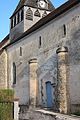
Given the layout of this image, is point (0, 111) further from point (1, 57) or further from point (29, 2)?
point (29, 2)

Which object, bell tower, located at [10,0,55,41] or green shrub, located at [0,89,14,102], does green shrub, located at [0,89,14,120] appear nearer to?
green shrub, located at [0,89,14,102]

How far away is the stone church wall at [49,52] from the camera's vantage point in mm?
17422

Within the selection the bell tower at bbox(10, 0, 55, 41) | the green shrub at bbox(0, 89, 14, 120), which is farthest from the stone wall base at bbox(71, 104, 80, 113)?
the bell tower at bbox(10, 0, 55, 41)

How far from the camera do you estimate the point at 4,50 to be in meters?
29.7

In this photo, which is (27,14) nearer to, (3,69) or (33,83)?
(3,69)

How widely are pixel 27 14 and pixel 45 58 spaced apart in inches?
394

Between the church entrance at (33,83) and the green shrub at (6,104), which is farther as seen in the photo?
the church entrance at (33,83)

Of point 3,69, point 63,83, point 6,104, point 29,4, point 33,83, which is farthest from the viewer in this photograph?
point 29,4

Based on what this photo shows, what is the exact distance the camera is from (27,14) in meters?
29.5

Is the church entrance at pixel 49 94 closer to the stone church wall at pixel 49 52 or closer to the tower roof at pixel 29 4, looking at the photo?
the stone church wall at pixel 49 52

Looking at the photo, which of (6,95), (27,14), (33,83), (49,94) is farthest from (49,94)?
(27,14)

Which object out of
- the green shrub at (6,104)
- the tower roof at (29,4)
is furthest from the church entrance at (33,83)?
the tower roof at (29,4)

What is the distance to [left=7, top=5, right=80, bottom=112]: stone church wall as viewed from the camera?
1742 centimetres

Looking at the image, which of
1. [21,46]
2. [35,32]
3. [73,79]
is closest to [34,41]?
[35,32]
